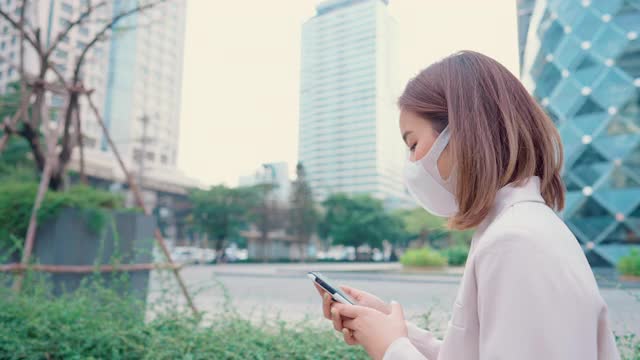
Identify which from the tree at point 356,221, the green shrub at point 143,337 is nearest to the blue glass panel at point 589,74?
the tree at point 356,221

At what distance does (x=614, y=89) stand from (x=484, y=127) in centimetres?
1626

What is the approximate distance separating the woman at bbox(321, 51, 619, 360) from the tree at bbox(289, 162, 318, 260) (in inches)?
894

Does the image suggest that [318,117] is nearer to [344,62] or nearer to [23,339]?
[344,62]

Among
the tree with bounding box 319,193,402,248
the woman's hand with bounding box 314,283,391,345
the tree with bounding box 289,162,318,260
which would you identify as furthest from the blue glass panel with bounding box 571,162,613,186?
the woman's hand with bounding box 314,283,391,345

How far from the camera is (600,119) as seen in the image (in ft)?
48.4

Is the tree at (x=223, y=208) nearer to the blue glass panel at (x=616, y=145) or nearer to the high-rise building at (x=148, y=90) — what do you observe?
the high-rise building at (x=148, y=90)

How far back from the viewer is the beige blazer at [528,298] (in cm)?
56

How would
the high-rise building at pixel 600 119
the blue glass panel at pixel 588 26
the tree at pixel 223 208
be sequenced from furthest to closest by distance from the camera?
the tree at pixel 223 208
the blue glass panel at pixel 588 26
the high-rise building at pixel 600 119

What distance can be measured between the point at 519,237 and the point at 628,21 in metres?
16.0

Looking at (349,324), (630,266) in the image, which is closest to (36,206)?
(349,324)

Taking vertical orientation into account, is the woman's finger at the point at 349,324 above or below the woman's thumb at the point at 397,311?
below

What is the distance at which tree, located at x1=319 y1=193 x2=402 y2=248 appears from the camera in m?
27.6

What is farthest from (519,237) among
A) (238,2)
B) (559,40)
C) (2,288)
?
(559,40)

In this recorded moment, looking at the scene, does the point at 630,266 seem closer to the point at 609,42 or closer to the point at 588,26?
the point at 609,42
